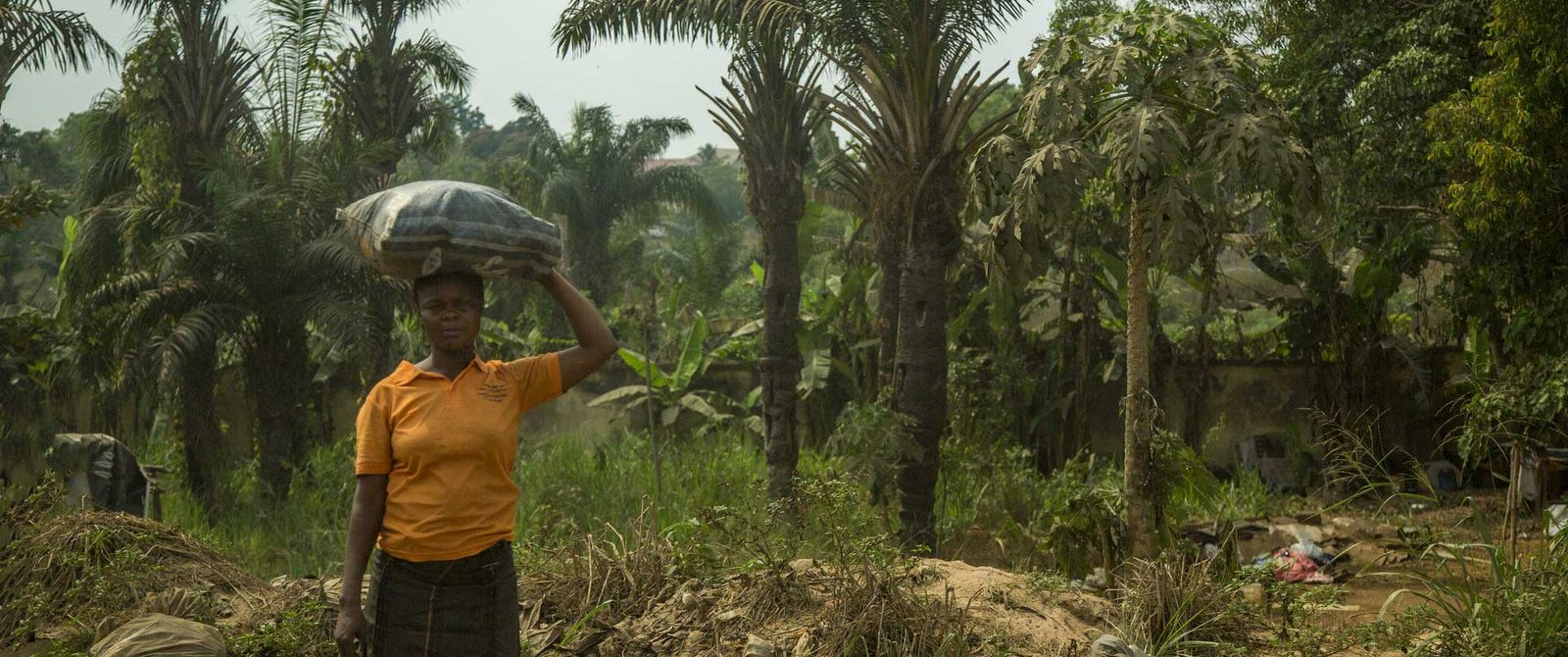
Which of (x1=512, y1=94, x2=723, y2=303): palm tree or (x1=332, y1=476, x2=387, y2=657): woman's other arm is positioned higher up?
(x1=512, y1=94, x2=723, y2=303): palm tree

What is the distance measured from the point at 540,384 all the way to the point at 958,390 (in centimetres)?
948

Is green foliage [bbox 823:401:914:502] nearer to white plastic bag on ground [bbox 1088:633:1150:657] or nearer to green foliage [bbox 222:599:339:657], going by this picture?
white plastic bag on ground [bbox 1088:633:1150:657]

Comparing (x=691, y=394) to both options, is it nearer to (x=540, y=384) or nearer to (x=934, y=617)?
(x=934, y=617)

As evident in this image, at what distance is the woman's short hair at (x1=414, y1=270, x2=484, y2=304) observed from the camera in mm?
3381

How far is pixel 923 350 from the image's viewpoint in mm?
8562

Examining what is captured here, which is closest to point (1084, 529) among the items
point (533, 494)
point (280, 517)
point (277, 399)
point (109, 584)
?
point (109, 584)

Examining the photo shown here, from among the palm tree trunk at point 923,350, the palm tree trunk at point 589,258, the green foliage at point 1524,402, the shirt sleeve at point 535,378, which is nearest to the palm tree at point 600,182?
the palm tree trunk at point 589,258

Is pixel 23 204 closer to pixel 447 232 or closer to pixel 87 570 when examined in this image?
pixel 87 570

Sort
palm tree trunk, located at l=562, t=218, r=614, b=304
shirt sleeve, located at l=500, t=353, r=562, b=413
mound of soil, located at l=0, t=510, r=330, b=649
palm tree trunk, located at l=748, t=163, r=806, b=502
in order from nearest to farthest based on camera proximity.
Answer: 1. shirt sleeve, located at l=500, t=353, r=562, b=413
2. mound of soil, located at l=0, t=510, r=330, b=649
3. palm tree trunk, located at l=748, t=163, r=806, b=502
4. palm tree trunk, located at l=562, t=218, r=614, b=304

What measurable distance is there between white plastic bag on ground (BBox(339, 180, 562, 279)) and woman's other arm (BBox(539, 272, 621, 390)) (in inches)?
6.0

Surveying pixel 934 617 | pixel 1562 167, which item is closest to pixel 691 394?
pixel 1562 167

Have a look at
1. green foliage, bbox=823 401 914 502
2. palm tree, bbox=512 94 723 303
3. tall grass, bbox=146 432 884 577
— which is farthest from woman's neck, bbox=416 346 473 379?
palm tree, bbox=512 94 723 303

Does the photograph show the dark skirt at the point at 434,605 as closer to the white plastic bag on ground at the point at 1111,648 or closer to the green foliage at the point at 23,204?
the white plastic bag on ground at the point at 1111,648


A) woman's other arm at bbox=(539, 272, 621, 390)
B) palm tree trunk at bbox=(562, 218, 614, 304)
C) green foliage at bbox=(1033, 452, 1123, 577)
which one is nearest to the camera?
woman's other arm at bbox=(539, 272, 621, 390)
